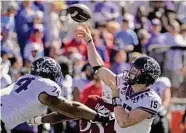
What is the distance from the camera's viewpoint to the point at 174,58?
13.2 metres

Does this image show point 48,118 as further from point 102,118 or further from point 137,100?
point 137,100

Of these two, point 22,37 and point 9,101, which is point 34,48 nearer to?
point 22,37

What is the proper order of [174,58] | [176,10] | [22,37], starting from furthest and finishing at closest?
1. [176,10]
2. [22,37]
3. [174,58]

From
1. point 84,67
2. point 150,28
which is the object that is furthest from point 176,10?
point 84,67

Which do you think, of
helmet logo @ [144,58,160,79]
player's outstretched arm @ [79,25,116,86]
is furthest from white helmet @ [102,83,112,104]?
helmet logo @ [144,58,160,79]

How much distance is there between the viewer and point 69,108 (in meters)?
7.52

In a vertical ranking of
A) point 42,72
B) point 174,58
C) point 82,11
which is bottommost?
point 174,58

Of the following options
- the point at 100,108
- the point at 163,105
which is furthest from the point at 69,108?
the point at 163,105

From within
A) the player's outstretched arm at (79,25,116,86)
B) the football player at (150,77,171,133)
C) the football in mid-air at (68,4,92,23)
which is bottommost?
the football player at (150,77,171,133)

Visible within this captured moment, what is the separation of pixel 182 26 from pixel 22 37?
2.94m

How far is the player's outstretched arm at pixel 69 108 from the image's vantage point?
738 cm

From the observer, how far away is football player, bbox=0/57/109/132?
739 centimetres

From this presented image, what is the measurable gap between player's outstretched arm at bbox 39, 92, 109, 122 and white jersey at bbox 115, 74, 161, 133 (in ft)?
1.02

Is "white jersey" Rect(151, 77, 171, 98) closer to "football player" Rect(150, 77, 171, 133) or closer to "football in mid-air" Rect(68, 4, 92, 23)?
"football player" Rect(150, 77, 171, 133)
